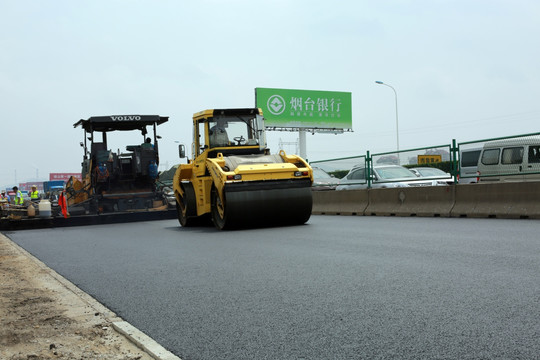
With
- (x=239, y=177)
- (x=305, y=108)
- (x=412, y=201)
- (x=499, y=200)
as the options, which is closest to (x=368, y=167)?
(x=412, y=201)

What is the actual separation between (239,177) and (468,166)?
601 cm

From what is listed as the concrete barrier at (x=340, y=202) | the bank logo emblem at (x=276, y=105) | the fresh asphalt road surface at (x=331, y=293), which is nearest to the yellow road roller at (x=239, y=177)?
the fresh asphalt road surface at (x=331, y=293)

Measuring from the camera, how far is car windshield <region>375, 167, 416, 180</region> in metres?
18.2

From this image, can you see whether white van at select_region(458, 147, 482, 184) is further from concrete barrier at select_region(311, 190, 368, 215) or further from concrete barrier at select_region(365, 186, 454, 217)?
concrete barrier at select_region(311, 190, 368, 215)

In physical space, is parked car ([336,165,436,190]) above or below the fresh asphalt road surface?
above

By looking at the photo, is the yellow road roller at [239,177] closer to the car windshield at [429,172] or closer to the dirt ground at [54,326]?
the dirt ground at [54,326]

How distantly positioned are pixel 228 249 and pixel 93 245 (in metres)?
3.29

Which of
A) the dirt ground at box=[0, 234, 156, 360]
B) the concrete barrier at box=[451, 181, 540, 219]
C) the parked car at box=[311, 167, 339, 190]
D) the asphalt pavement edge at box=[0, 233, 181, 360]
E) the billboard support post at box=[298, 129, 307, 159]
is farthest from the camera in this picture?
the billboard support post at box=[298, 129, 307, 159]

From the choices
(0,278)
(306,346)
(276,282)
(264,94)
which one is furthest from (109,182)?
(264,94)

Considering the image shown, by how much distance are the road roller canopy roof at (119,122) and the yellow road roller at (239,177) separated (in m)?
4.81

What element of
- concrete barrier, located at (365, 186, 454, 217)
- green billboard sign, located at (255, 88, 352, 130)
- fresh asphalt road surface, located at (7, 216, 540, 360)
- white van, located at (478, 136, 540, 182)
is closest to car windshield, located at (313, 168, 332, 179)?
concrete barrier, located at (365, 186, 454, 217)

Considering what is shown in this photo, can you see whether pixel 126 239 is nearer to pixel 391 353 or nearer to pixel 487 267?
pixel 487 267

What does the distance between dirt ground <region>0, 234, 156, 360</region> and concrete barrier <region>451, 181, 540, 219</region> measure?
30.9 feet

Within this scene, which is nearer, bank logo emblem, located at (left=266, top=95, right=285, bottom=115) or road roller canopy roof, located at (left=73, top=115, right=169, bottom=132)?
road roller canopy roof, located at (left=73, top=115, right=169, bottom=132)
